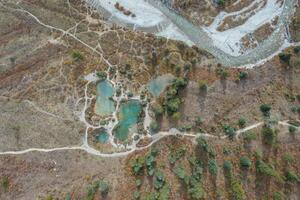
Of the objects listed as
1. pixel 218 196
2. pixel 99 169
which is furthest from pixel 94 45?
pixel 218 196

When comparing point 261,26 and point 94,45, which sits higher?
point 261,26

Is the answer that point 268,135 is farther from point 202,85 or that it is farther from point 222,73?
point 202,85

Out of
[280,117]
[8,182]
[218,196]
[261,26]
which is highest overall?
[261,26]

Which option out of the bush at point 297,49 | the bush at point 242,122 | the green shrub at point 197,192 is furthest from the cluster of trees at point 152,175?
the bush at point 297,49

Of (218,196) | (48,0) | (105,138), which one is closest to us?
(218,196)

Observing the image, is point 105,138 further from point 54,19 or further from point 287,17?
point 287,17

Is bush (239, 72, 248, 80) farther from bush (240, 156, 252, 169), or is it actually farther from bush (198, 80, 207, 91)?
bush (240, 156, 252, 169)

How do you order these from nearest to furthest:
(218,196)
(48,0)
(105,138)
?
1. (218,196)
2. (105,138)
3. (48,0)
